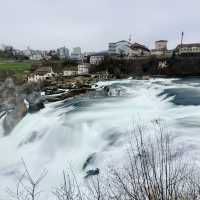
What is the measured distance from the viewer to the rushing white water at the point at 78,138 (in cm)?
1277

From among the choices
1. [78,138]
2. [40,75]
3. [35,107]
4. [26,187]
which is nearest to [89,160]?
[78,138]

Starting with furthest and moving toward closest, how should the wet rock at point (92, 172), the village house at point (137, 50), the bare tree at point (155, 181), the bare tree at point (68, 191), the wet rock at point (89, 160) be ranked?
the village house at point (137, 50), the wet rock at point (89, 160), the wet rock at point (92, 172), the bare tree at point (68, 191), the bare tree at point (155, 181)

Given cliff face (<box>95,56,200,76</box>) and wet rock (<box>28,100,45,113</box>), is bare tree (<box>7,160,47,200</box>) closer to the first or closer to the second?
wet rock (<box>28,100,45,113</box>)

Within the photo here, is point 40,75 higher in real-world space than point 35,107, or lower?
lower

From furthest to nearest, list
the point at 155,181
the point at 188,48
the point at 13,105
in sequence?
the point at 188,48 → the point at 13,105 → the point at 155,181

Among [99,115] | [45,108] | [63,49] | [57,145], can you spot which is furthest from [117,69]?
[63,49]

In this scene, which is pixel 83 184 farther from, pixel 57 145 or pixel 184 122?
pixel 184 122

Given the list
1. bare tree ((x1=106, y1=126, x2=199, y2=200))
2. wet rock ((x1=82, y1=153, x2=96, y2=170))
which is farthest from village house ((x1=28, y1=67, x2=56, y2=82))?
bare tree ((x1=106, y1=126, x2=199, y2=200))

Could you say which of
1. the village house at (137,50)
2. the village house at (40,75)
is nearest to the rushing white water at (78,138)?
the village house at (40,75)

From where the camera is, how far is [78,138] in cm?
1609

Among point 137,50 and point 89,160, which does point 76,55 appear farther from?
point 89,160

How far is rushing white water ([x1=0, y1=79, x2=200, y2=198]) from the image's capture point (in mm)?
12773

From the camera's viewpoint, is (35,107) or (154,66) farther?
(154,66)

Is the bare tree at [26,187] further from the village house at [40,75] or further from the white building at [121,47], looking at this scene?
the white building at [121,47]
